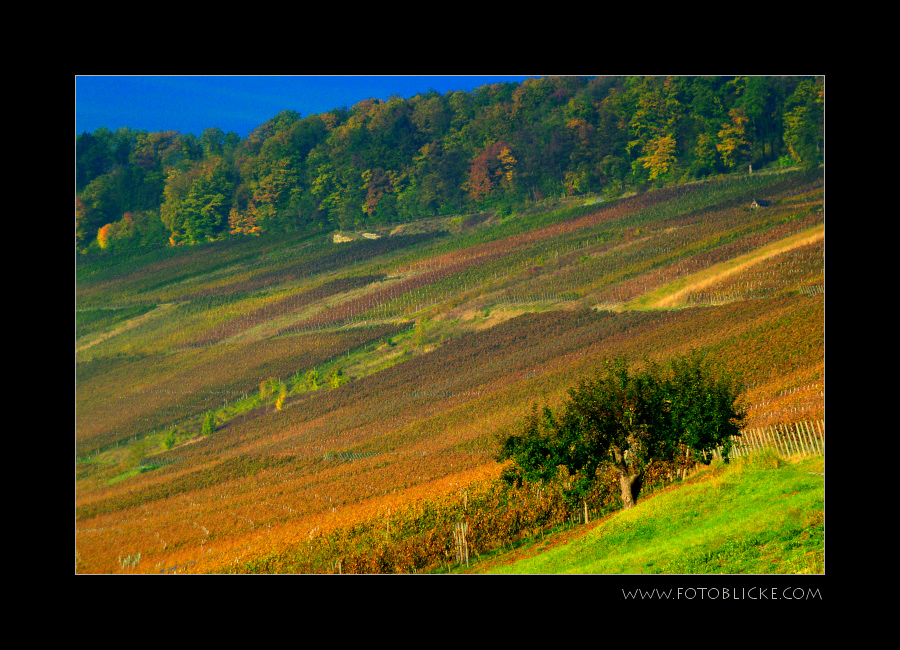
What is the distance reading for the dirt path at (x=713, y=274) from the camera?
3925 centimetres

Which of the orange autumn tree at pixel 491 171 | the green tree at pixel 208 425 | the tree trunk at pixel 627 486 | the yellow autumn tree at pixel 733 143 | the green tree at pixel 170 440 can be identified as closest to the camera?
the tree trunk at pixel 627 486

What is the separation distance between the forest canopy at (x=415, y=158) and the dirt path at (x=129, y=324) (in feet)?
23.0

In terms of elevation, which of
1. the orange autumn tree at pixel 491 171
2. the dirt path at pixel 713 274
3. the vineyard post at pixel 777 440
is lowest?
the vineyard post at pixel 777 440

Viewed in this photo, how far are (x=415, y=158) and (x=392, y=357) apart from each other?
2082 cm

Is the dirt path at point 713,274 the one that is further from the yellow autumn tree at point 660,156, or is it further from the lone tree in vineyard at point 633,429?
the lone tree in vineyard at point 633,429

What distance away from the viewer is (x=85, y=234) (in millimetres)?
54188

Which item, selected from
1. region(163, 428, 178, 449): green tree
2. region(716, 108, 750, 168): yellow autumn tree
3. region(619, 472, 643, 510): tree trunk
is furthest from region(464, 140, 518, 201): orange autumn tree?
region(619, 472, 643, 510): tree trunk

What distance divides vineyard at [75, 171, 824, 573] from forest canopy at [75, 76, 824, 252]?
1.75m

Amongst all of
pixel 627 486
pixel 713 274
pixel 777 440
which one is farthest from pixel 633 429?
pixel 713 274

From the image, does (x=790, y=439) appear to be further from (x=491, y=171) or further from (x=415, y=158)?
(x=491, y=171)

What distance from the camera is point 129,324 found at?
4878cm

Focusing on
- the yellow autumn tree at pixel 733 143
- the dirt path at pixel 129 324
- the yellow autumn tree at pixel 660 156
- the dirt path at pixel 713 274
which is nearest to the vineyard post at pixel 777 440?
the dirt path at pixel 713 274
